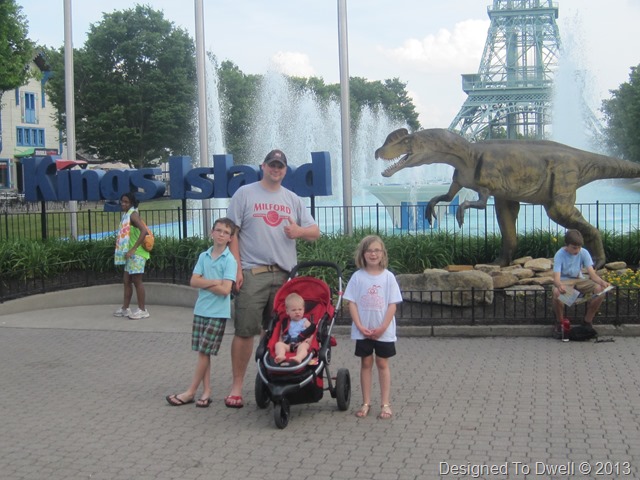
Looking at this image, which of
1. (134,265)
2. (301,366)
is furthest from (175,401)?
(134,265)

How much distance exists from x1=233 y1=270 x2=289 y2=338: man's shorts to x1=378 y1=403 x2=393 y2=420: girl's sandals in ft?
3.70

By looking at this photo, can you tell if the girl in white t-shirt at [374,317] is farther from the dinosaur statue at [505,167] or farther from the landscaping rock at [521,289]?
the dinosaur statue at [505,167]

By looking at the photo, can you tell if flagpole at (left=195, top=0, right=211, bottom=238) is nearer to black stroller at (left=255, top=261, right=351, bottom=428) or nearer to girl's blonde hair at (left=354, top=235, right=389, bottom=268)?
black stroller at (left=255, top=261, right=351, bottom=428)

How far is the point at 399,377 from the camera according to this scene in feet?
24.4

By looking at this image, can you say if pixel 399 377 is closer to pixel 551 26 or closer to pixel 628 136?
pixel 628 136

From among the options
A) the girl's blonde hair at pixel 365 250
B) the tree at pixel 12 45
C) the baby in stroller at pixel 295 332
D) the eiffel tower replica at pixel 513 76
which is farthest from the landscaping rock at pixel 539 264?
the eiffel tower replica at pixel 513 76

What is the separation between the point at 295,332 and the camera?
6.22 metres

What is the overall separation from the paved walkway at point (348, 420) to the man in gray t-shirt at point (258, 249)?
20.0 inches

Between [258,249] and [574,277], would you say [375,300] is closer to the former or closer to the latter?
[258,249]

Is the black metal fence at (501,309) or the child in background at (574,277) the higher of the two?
the child in background at (574,277)

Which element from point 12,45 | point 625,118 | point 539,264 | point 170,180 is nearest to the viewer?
point 539,264

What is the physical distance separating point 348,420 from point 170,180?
352 inches

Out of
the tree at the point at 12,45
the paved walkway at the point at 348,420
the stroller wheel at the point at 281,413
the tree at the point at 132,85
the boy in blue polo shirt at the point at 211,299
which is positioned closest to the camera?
the paved walkway at the point at 348,420

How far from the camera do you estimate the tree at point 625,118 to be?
43.2 m
